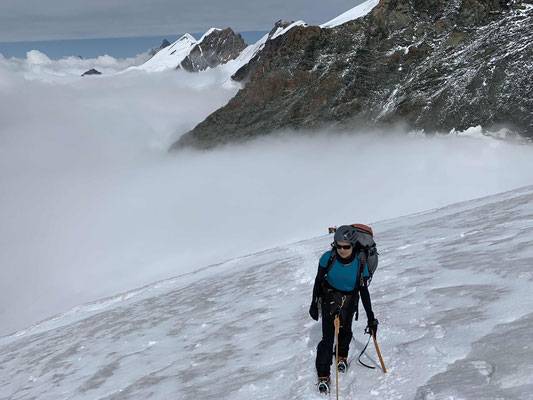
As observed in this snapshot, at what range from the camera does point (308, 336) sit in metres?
8.24

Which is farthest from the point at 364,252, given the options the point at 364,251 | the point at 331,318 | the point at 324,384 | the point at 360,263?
the point at 324,384

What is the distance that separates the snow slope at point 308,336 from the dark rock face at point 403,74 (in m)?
96.3

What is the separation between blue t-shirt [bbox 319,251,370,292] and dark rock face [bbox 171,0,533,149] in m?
103

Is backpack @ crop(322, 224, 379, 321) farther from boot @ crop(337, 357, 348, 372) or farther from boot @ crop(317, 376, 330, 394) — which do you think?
boot @ crop(317, 376, 330, 394)

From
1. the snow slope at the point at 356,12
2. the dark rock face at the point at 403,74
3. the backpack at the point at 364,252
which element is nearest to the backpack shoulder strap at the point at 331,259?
the backpack at the point at 364,252

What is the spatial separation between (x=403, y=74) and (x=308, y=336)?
129677 millimetres

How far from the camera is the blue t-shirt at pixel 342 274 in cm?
591

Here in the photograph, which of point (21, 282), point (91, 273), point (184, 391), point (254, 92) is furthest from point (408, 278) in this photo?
point (21, 282)

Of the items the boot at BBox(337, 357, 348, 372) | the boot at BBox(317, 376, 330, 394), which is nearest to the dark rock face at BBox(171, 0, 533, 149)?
the boot at BBox(337, 357, 348, 372)

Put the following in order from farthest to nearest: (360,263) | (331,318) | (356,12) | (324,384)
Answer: (356,12), (331,318), (324,384), (360,263)

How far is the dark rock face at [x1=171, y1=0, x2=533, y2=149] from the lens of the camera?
10044 centimetres

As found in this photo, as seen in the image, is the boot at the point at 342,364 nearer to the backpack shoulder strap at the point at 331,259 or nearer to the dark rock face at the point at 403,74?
the backpack shoulder strap at the point at 331,259

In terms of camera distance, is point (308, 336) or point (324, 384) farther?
point (308, 336)

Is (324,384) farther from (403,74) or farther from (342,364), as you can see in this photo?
(403,74)
